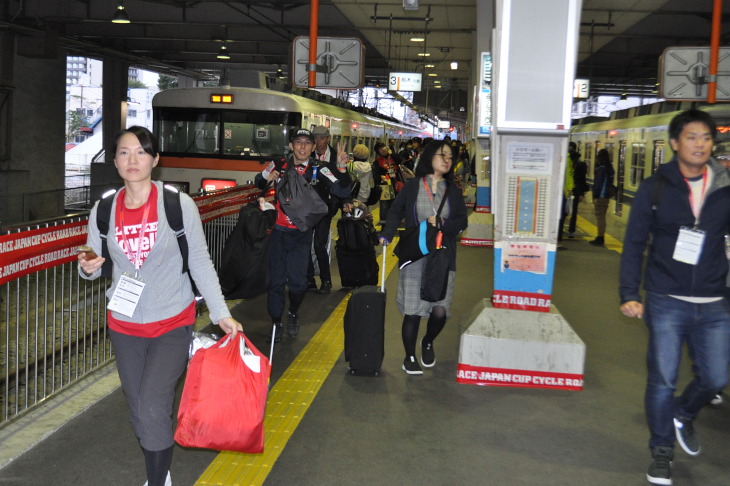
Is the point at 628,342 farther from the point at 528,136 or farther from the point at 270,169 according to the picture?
the point at 270,169

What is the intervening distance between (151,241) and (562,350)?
3162 mm

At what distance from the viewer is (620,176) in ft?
68.4

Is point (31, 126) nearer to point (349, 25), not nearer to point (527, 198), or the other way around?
point (349, 25)

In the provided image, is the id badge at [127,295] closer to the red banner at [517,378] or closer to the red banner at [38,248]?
the red banner at [38,248]

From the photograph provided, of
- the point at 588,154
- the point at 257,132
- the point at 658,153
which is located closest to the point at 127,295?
the point at 257,132

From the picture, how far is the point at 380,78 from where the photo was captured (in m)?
40.5

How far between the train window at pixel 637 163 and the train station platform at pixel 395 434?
1249cm

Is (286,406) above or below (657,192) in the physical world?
below

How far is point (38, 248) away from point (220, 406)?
6.04 ft

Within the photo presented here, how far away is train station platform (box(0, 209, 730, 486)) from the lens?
12.9 ft

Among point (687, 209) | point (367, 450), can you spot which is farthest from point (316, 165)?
point (687, 209)

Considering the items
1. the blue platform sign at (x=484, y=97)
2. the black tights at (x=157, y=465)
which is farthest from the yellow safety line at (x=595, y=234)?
the black tights at (x=157, y=465)

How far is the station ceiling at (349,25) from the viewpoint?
57.7ft

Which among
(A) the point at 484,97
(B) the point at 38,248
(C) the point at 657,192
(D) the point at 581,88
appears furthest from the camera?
(D) the point at 581,88
